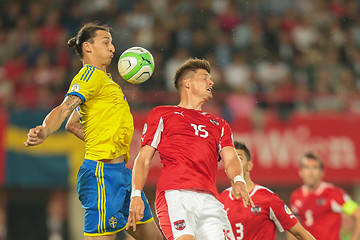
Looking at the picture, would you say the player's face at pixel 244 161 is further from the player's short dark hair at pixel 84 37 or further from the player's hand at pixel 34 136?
the player's hand at pixel 34 136

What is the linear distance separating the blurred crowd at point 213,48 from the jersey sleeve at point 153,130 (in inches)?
293

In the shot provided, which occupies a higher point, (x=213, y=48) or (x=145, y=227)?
(x=213, y=48)

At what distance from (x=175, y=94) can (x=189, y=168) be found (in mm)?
8253

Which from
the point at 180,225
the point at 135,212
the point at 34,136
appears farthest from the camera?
the point at 180,225

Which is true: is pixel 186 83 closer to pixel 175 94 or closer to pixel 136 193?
pixel 136 193

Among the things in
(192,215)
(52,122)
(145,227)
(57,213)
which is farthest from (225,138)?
(57,213)

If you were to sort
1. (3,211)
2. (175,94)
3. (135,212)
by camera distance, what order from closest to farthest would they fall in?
(135,212), (175,94), (3,211)

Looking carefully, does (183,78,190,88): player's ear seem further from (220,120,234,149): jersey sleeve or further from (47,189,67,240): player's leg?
(47,189,67,240): player's leg

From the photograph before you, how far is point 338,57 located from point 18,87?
25.2 ft

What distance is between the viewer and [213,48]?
1387 centimetres

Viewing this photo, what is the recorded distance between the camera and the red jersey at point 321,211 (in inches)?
299

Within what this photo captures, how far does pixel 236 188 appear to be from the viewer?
185 inches

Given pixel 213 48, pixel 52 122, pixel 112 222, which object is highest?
pixel 213 48

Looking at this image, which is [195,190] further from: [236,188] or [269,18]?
[269,18]
